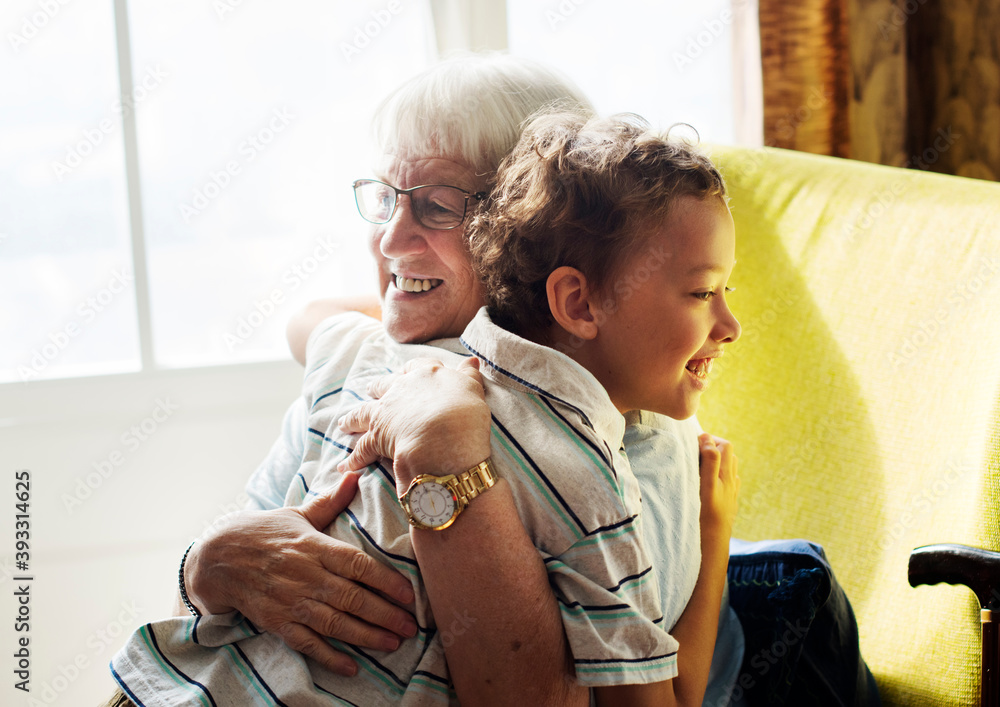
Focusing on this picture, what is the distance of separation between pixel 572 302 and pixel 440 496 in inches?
11.3

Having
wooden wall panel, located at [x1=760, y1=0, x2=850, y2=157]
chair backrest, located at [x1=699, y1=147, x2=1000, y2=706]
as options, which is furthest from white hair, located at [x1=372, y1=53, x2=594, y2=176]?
wooden wall panel, located at [x1=760, y1=0, x2=850, y2=157]

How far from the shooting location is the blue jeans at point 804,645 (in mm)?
1072

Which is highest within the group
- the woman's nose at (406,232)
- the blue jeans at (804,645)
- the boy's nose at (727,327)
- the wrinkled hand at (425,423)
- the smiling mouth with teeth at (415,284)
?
the woman's nose at (406,232)

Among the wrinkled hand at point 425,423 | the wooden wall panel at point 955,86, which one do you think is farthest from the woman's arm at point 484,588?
the wooden wall panel at point 955,86

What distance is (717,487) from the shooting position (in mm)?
1088

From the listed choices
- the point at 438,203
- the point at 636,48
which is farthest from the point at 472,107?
the point at 636,48

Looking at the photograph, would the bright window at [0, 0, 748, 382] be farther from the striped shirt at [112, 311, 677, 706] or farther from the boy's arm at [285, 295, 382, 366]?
the striped shirt at [112, 311, 677, 706]

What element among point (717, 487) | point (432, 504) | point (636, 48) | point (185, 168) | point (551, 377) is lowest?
point (717, 487)

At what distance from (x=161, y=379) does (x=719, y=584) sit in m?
1.65

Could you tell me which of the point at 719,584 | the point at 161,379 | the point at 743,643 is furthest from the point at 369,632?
the point at 161,379

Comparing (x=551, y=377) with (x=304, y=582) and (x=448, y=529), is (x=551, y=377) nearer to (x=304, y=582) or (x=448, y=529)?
(x=448, y=529)

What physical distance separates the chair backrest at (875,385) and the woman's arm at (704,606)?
30 cm

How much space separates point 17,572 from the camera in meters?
1.97

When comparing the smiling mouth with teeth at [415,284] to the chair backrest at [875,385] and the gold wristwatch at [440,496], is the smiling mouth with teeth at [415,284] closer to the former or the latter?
the gold wristwatch at [440,496]
